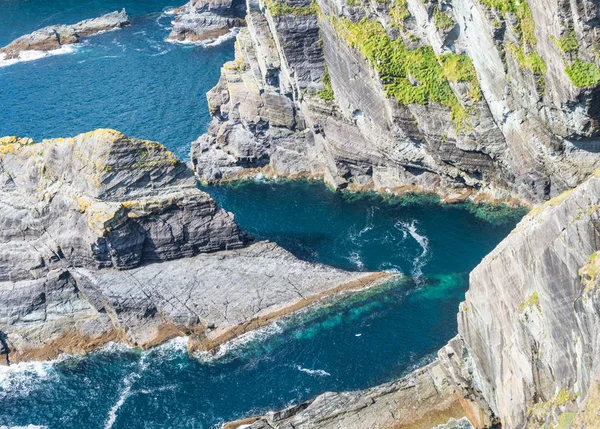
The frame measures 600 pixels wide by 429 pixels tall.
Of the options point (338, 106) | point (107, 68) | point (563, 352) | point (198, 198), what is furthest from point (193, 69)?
point (563, 352)

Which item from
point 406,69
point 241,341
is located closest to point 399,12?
point 406,69

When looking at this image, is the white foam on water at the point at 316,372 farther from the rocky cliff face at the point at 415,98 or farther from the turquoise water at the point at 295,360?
the rocky cliff face at the point at 415,98

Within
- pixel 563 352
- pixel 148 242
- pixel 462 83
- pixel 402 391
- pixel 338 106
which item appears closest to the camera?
pixel 563 352

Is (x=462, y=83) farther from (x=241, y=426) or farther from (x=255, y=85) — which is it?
(x=241, y=426)

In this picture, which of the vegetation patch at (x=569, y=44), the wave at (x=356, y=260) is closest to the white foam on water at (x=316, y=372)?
the wave at (x=356, y=260)

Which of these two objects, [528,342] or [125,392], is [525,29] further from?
[125,392]

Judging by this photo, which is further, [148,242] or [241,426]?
[148,242]
